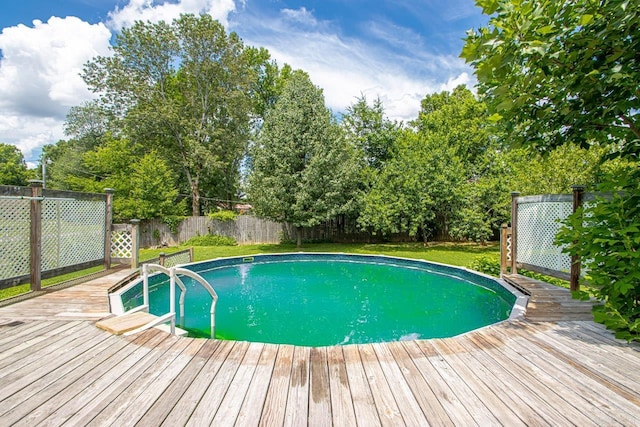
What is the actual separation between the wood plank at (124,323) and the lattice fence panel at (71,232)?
2.55 meters

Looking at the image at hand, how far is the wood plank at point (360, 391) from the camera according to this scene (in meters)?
1.68

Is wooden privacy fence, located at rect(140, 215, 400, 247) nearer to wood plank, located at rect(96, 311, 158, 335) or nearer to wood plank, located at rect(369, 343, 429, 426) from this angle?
wood plank, located at rect(96, 311, 158, 335)

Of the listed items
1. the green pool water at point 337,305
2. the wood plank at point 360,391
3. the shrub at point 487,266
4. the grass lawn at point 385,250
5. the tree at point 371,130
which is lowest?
the green pool water at point 337,305

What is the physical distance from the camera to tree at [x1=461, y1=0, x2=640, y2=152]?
250cm

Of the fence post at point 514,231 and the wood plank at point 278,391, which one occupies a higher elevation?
the fence post at point 514,231

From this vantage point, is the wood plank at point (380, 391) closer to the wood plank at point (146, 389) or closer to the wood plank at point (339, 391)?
the wood plank at point (339, 391)

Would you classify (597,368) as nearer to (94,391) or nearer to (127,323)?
(94,391)

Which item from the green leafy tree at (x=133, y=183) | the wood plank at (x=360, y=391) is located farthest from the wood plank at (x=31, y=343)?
the green leafy tree at (x=133, y=183)

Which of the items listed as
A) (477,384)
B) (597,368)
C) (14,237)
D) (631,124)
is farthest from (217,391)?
(631,124)

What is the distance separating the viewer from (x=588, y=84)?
2863 millimetres

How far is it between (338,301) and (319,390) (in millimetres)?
4809

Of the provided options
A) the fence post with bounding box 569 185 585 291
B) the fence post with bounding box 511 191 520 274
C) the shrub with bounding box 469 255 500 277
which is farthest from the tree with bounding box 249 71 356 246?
the fence post with bounding box 569 185 585 291

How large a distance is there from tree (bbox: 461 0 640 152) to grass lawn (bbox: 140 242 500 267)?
7.34m

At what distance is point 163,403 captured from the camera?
71.3 inches
